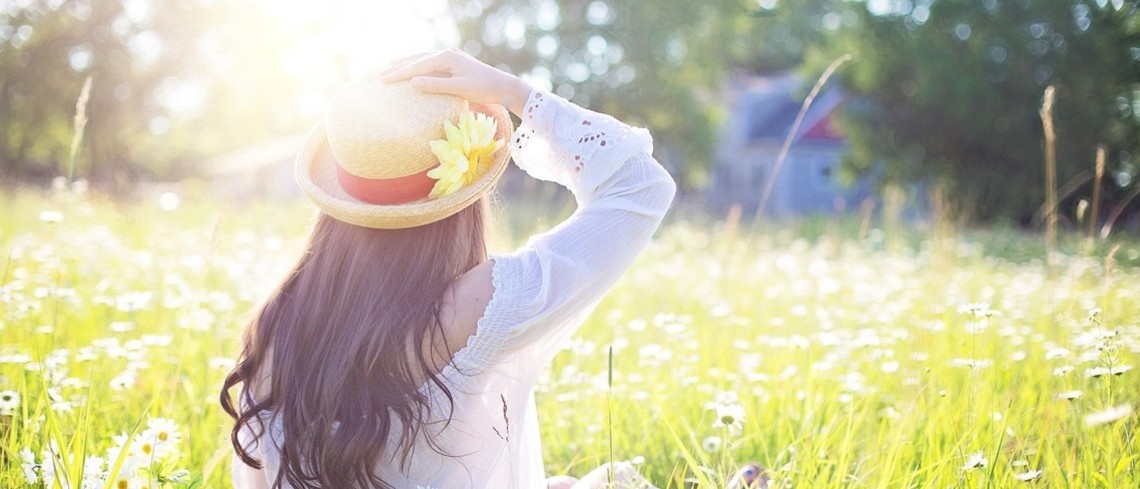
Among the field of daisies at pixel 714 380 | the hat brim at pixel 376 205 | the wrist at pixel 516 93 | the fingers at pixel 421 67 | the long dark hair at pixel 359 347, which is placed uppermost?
the fingers at pixel 421 67

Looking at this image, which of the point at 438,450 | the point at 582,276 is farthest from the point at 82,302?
the point at 582,276

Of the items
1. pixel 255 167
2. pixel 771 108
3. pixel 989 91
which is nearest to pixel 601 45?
pixel 989 91

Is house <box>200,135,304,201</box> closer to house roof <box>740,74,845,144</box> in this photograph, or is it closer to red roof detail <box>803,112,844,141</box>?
house roof <box>740,74,845,144</box>

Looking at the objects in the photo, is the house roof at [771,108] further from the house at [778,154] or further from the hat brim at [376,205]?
the hat brim at [376,205]

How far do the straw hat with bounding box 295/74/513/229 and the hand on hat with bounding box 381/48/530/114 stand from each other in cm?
2

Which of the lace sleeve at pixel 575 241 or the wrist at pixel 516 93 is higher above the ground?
the wrist at pixel 516 93

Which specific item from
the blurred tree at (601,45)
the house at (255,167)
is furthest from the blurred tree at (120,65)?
the house at (255,167)

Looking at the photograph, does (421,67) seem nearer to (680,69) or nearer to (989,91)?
(989,91)

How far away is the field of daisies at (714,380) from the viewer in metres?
1.97

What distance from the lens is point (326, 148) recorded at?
6.54 feet

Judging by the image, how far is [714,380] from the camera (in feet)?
10.3

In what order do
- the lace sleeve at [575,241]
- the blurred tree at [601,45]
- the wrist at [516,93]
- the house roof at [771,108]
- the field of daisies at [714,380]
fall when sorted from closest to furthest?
1. the lace sleeve at [575,241]
2. the wrist at [516,93]
3. the field of daisies at [714,380]
4. the blurred tree at [601,45]
5. the house roof at [771,108]

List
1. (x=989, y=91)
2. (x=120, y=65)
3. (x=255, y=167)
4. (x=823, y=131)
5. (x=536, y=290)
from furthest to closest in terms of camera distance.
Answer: (x=255, y=167)
(x=823, y=131)
(x=120, y=65)
(x=989, y=91)
(x=536, y=290)

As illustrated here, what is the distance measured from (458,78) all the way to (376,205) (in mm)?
300
